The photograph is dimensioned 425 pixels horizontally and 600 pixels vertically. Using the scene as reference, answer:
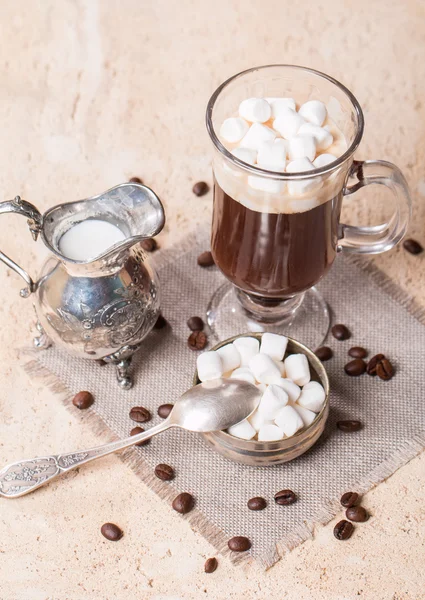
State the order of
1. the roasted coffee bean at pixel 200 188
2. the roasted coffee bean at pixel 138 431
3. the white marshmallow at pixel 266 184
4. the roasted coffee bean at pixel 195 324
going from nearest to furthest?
the white marshmallow at pixel 266 184 < the roasted coffee bean at pixel 138 431 < the roasted coffee bean at pixel 195 324 < the roasted coffee bean at pixel 200 188

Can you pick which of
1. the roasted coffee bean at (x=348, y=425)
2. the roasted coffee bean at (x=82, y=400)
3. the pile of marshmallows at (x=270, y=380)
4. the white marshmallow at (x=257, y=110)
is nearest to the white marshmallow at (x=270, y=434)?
the pile of marshmallows at (x=270, y=380)

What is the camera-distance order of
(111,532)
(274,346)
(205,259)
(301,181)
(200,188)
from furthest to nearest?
(200,188), (205,259), (274,346), (111,532), (301,181)

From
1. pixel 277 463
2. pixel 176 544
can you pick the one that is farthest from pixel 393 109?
pixel 176 544

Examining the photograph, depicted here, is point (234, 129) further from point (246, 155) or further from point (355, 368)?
point (355, 368)

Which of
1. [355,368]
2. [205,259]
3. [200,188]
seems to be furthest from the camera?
[200,188]

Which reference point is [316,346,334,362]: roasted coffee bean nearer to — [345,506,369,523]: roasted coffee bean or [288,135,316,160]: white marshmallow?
[345,506,369,523]: roasted coffee bean

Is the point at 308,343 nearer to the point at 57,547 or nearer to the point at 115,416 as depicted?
the point at 115,416

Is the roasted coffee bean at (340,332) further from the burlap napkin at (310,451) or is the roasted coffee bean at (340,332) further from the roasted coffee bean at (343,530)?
Result: the roasted coffee bean at (343,530)

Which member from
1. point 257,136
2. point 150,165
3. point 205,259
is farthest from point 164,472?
point 150,165
